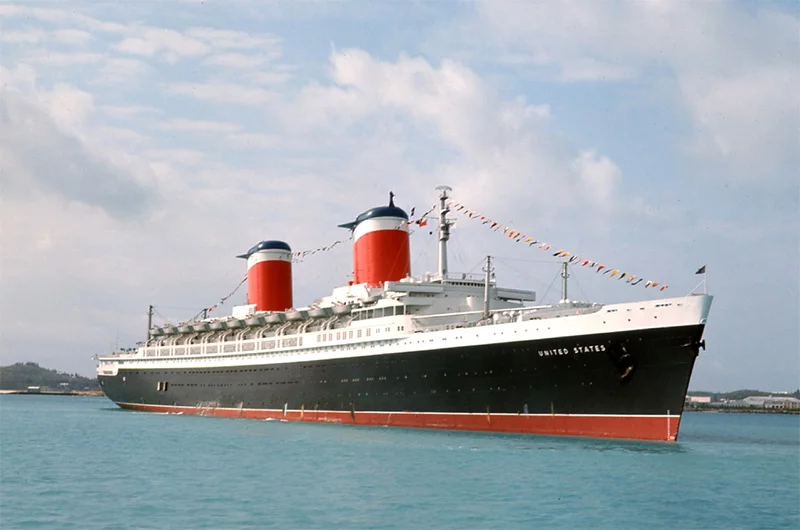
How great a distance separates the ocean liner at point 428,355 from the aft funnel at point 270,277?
3.3 inches

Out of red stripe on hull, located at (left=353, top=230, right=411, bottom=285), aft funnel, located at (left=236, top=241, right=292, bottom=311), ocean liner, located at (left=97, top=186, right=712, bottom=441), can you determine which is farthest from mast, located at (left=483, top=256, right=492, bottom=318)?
aft funnel, located at (left=236, top=241, right=292, bottom=311)

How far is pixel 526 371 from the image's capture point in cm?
3284

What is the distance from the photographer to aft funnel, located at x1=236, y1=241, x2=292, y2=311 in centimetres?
5478

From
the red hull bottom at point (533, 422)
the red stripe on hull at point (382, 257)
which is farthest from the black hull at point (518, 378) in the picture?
the red stripe on hull at point (382, 257)

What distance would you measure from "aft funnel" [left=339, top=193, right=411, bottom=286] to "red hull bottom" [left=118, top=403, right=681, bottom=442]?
7740 mm

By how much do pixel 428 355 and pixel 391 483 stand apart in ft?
48.0

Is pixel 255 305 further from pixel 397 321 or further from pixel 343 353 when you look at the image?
pixel 397 321

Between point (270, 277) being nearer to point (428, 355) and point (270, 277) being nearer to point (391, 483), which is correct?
point (428, 355)

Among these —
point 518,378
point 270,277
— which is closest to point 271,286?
point 270,277

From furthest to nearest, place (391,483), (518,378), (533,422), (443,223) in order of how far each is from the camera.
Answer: (443,223)
(518,378)
(533,422)
(391,483)

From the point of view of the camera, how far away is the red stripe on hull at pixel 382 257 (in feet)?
147

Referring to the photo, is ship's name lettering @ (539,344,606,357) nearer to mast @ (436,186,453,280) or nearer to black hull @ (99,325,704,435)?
black hull @ (99,325,704,435)

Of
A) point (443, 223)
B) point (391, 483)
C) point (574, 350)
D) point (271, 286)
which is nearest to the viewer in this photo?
point (391, 483)

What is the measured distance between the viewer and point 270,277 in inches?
2170
